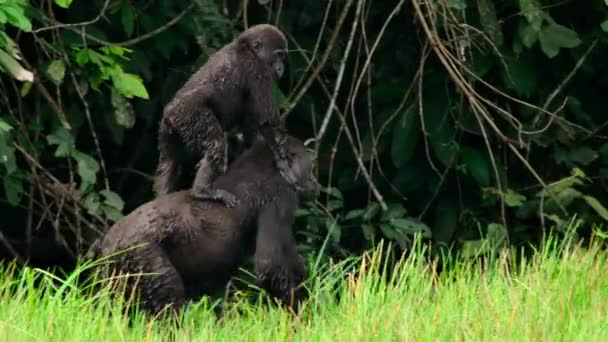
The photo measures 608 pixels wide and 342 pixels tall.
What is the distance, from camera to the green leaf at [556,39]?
7508 mm

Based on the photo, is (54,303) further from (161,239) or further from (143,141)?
(143,141)

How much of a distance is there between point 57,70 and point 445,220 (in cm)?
238

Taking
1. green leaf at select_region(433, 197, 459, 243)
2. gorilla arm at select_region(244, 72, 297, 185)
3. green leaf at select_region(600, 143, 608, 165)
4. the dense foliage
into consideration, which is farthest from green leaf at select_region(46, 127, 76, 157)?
green leaf at select_region(600, 143, 608, 165)

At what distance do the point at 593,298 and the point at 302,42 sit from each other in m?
2.76

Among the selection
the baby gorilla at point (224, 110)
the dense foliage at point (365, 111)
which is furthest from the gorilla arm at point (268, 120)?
the dense foliage at point (365, 111)

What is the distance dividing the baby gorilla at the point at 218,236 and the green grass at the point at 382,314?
118 mm

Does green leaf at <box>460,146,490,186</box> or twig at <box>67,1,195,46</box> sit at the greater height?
twig at <box>67,1,195,46</box>

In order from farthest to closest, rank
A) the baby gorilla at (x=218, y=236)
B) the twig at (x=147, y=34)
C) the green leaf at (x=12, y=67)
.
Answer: the twig at (x=147, y=34), the green leaf at (x=12, y=67), the baby gorilla at (x=218, y=236)

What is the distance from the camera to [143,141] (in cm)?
830

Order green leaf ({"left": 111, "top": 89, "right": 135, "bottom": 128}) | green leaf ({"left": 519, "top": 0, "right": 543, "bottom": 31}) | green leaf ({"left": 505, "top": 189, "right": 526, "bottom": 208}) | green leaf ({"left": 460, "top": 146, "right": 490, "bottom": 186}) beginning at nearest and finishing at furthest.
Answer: green leaf ({"left": 111, "top": 89, "right": 135, "bottom": 128}), green leaf ({"left": 519, "top": 0, "right": 543, "bottom": 31}), green leaf ({"left": 505, "top": 189, "right": 526, "bottom": 208}), green leaf ({"left": 460, "top": 146, "right": 490, "bottom": 186})

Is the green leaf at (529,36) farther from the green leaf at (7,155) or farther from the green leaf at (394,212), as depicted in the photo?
the green leaf at (7,155)

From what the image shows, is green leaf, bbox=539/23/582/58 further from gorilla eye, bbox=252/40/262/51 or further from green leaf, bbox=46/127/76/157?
green leaf, bbox=46/127/76/157

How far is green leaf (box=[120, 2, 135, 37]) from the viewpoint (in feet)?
23.8

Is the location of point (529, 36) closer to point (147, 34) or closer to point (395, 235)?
point (395, 235)
